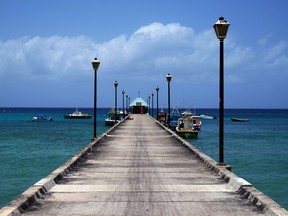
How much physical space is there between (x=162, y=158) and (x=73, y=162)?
3.85 meters

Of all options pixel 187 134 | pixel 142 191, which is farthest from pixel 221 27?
pixel 187 134

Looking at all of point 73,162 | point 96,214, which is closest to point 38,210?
point 96,214

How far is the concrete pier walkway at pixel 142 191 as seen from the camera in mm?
9320

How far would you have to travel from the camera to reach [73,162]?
15570 millimetres

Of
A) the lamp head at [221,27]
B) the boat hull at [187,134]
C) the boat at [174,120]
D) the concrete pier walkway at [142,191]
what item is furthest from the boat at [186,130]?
the lamp head at [221,27]

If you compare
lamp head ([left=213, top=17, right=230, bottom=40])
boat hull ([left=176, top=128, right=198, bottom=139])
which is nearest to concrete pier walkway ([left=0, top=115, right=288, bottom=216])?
lamp head ([left=213, top=17, right=230, bottom=40])

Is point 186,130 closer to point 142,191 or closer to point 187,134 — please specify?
point 187,134

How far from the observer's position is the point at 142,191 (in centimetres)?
1132

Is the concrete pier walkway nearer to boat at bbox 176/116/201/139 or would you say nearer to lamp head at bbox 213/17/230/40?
lamp head at bbox 213/17/230/40

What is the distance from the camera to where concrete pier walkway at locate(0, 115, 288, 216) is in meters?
9.32

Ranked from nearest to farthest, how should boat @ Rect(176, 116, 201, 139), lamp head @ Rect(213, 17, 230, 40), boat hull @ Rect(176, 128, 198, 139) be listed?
lamp head @ Rect(213, 17, 230, 40), boat hull @ Rect(176, 128, 198, 139), boat @ Rect(176, 116, 201, 139)

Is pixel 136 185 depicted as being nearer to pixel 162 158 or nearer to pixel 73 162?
pixel 73 162

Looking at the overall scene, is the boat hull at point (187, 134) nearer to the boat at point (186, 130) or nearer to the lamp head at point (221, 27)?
the boat at point (186, 130)

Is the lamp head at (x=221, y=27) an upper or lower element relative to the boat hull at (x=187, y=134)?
upper
